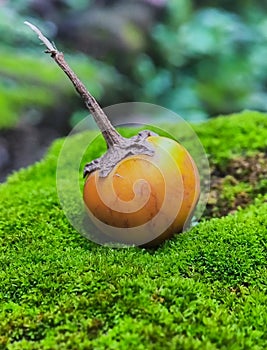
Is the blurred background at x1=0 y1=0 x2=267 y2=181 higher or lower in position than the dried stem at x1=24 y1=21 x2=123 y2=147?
higher

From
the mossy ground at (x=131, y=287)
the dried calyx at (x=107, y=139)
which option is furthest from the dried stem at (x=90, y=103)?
the mossy ground at (x=131, y=287)

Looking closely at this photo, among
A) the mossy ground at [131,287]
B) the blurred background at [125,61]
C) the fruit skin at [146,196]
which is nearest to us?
the mossy ground at [131,287]

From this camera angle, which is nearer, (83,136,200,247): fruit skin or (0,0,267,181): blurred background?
(83,136,200,247): fruit skin

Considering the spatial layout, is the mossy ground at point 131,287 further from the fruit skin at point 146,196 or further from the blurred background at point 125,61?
the blurred background at point 125,61

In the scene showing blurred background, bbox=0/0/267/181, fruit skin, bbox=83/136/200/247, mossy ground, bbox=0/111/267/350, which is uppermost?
blurred background, bbox=0/0/267/181

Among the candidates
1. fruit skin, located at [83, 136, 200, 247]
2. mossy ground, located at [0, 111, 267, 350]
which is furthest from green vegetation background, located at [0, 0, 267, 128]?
fruit skin, located at [83, 136, 200, 247]

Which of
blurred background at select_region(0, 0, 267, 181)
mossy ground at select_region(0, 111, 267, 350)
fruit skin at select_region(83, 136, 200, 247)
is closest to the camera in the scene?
mossy ground at select_region(0, 111, 267, 350)

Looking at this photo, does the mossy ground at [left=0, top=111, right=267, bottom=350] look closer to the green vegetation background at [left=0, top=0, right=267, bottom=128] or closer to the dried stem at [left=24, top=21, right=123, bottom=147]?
the dried stem at [left=24, top=21, right=123, bottom=147]
